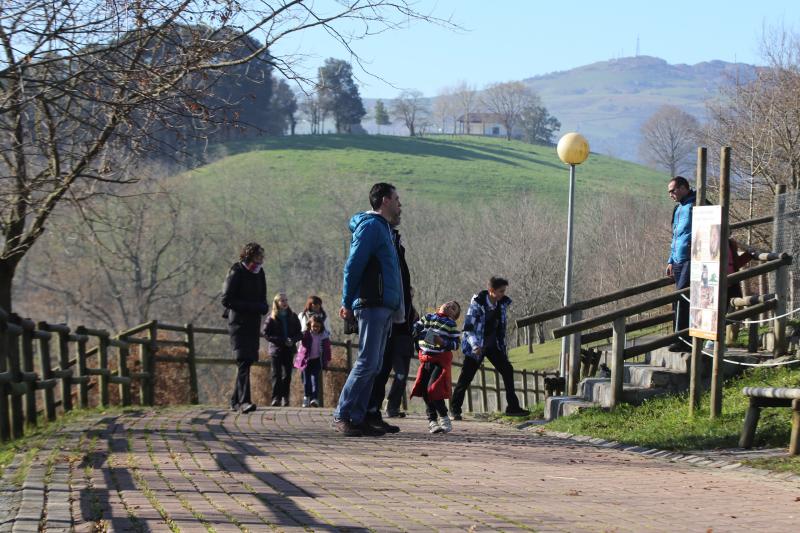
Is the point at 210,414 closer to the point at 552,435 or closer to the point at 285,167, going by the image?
the point at 552,435

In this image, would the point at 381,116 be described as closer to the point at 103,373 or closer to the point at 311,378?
the point at 311,378

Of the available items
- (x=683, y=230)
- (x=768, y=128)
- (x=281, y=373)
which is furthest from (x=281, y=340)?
(x=768, y=128)

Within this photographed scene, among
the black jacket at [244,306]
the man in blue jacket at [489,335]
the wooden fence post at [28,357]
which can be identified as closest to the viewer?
the wooden fence post at [28,357]

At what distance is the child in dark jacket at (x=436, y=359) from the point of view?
11688mm

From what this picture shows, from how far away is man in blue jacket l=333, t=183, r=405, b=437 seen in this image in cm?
991

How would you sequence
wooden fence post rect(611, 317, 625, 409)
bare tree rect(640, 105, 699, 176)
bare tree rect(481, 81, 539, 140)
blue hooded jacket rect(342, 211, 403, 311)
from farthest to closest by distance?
bare tree rect(481, 81, 539, 140) → bare tree rect(640, 105, 699, 176) → wooden fence post rect(611, 317, 625, 409) → blue hooded jacket rect(342, 211, 403, 311)

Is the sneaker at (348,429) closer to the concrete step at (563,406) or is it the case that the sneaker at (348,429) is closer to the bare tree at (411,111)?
the concrete step at (563,406)

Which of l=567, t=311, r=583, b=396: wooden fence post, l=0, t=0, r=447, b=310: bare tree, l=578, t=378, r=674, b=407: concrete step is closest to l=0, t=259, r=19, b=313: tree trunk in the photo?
l=0, t=0, r=447, b=310: bare tree

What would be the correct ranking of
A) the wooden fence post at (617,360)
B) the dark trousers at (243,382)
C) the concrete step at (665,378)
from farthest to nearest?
the dark trousers at (243,382) → the concrete step at (665,378) → the wooden fence post at (617,360)

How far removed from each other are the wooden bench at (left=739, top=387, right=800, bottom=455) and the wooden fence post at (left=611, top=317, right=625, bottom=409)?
86.2 inches

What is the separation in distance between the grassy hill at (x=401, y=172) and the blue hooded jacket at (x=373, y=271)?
6779 cm

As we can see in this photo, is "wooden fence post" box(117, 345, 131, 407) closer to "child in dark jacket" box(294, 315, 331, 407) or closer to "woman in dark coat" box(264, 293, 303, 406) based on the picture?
"woman in dark coat" box(264, 293, 303, 406)

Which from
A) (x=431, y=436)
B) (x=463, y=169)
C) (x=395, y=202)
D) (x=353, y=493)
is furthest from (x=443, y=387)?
(x=463, y=169)

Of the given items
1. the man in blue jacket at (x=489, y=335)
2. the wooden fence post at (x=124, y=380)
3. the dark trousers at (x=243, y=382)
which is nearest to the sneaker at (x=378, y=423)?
the dark trousers at (x=243, y=382)
